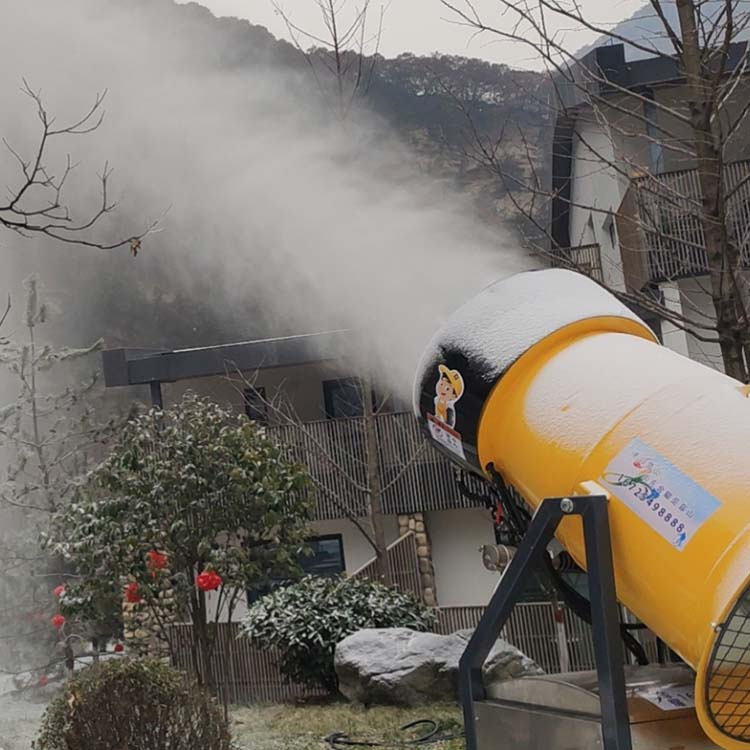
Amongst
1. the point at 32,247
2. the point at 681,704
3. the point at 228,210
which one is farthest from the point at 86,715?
the point at 32,247

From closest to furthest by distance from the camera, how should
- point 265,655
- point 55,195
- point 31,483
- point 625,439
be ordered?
point 625,439 < point 55,195 < point 265,655 < point 31,483

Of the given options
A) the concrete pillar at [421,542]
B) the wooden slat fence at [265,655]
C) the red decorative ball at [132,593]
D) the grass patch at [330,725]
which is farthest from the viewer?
the concrete pillar at [421,542]

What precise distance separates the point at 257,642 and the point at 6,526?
22.2 ft

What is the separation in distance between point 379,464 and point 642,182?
9400mm

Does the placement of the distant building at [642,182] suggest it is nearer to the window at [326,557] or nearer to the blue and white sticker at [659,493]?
the blue and white sticker at [659,493]

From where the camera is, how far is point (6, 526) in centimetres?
1496

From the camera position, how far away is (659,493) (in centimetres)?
233

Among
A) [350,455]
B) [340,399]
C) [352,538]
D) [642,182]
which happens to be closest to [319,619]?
[350,455]

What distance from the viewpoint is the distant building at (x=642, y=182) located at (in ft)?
15.4

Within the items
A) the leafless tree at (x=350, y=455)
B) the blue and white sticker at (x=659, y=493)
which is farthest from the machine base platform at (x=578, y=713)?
the leafless tree at (x=350, y=455)

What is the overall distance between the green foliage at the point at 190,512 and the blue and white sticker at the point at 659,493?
6.81m

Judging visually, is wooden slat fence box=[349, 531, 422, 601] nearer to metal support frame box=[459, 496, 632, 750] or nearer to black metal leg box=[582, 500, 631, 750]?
metal support frame box=[459, 496, 632, 750]

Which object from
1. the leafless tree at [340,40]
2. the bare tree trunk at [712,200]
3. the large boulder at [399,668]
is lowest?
the large boulder at [399,668]

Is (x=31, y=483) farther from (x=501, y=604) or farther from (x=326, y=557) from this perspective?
(x=501, y=604)
